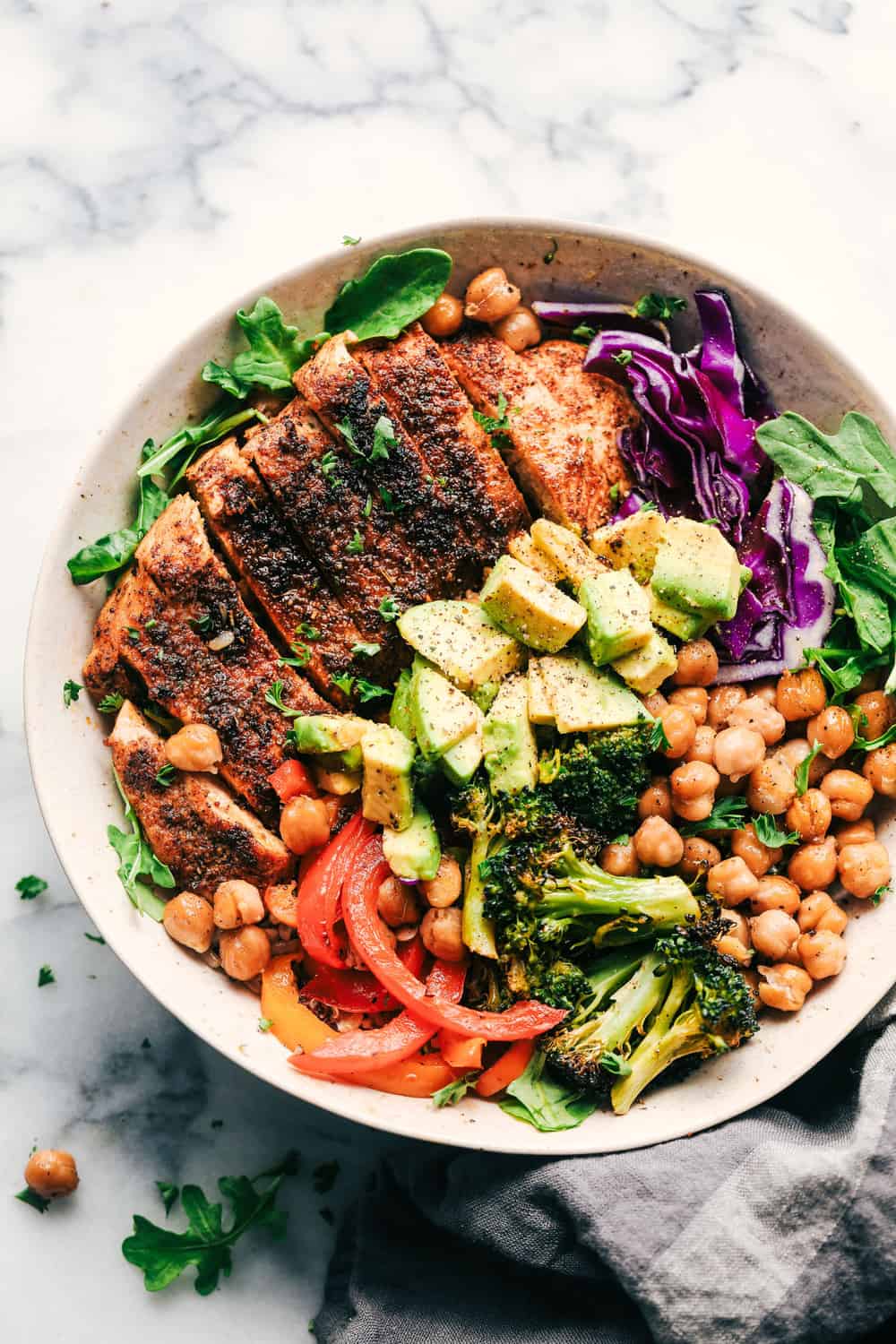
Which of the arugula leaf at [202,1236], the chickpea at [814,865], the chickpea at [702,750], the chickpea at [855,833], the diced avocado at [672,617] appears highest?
the diced avocado at [672,617]

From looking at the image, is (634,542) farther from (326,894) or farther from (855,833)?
(326,894)

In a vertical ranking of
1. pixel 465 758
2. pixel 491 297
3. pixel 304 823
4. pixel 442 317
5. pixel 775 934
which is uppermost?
pixel 491 297

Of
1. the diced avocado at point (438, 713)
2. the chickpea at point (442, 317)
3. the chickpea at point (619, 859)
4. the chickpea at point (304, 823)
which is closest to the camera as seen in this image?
the diced avocado at point (438, 713)

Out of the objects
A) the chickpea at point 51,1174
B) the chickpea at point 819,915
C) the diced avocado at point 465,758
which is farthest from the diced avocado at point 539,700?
the chickpea at point 51,1174

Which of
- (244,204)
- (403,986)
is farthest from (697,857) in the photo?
(244,204)

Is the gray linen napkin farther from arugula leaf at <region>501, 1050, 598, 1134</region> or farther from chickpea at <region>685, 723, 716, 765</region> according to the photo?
chickpea at <region>685, 723, 716, 765</region>

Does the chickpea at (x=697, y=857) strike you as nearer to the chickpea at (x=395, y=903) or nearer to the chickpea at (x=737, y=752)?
the chickpea at (x=737, y=752)

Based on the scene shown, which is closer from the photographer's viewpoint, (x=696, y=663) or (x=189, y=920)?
(x=189, y=920)
